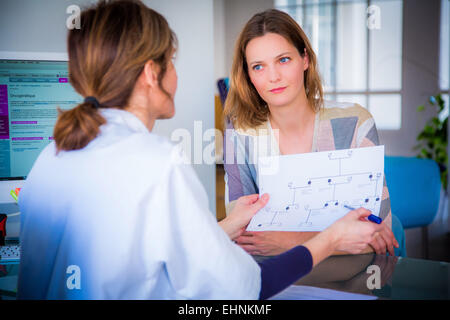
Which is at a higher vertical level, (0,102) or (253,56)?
(253,56)

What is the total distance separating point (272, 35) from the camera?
1559 millimetres

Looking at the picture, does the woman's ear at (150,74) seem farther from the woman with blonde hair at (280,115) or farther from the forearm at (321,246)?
the woman with blonde hair at (280,115)

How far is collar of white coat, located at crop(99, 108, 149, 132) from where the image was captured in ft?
2.58

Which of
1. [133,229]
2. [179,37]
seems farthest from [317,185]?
[179,37]

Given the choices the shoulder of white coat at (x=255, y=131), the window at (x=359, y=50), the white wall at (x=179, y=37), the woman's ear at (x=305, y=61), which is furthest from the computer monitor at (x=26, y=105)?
the window at (x=359, y=50)

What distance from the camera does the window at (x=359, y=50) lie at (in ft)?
19.3

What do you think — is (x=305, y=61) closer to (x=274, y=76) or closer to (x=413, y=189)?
(x=274, y=76)

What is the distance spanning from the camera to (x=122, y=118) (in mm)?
789

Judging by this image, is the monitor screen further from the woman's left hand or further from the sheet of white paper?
the woman's left hand

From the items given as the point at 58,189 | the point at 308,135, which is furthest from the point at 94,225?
the point at 308,135

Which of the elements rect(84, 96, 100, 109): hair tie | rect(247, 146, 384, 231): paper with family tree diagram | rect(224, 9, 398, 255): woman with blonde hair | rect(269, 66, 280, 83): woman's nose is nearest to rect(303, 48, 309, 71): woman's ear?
rect(224, 9, 398, 255): woman with blonde hair

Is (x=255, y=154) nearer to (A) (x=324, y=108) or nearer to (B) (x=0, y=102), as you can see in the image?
(A) (x=324, y=108)
